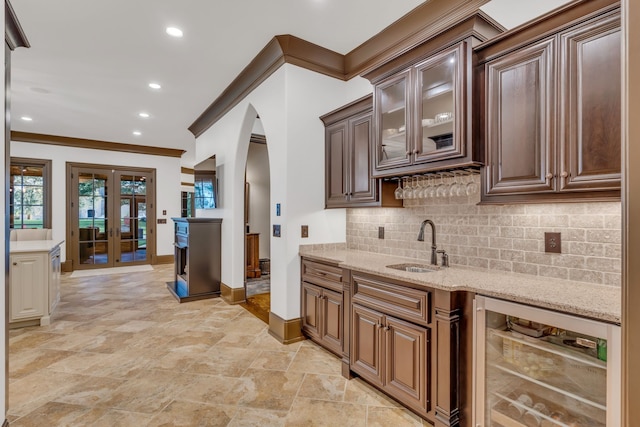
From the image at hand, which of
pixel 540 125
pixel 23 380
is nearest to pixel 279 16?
pixel 540 125

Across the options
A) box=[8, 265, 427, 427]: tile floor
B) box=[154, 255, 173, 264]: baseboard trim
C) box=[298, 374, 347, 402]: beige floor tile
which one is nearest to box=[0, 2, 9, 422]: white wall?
box=[8, 265, 427, 427]: tile floor

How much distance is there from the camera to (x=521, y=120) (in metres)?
1.83

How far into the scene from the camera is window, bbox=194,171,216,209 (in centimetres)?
513

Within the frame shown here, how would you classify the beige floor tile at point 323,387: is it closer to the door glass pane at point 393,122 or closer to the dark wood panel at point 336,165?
the dark wood panel at point 336,165

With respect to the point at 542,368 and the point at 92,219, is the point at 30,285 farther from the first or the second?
the point at 542,368

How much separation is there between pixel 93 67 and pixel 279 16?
2484 mm

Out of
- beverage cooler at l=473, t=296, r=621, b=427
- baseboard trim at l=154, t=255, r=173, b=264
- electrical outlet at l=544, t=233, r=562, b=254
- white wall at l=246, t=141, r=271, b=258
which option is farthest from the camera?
baseboard trim at l=154, t=255, r=173, b=264

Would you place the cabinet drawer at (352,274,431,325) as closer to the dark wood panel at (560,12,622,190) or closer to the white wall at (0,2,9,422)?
the dark wood panel at (560,12,622,190)

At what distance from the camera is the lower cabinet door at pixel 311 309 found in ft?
9.82

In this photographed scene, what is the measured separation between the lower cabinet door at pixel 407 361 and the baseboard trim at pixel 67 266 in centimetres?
758

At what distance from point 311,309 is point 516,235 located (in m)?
1.87

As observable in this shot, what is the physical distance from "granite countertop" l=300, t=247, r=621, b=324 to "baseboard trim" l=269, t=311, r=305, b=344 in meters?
1.06

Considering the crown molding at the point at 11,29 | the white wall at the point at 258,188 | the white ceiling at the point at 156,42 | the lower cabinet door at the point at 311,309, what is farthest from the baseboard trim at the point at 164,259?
the crown molding at the point at 11,29

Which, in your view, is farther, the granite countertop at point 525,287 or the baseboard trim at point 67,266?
the baseboard trim at point 67,266
